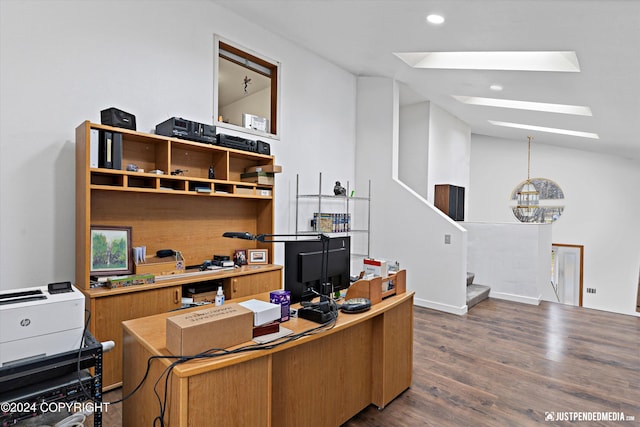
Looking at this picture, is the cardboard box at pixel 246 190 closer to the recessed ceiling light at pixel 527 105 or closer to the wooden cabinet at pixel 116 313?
the wooden cabinet at pixel 116 313

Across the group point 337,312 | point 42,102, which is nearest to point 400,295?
point 337,312

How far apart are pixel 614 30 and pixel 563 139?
4.96m

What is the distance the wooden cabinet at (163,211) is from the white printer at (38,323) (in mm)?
845

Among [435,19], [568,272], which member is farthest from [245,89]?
[568,272]

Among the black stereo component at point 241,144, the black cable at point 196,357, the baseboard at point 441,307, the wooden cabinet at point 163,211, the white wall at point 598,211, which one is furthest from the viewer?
the white wall at point 598,211

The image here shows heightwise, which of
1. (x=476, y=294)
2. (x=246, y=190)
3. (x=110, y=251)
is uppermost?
(x=246, y=190)

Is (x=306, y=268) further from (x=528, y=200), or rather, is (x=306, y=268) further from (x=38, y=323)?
(x=528, y=200)

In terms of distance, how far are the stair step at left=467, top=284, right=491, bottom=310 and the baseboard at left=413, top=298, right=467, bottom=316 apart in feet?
1.00

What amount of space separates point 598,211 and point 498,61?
5493mm

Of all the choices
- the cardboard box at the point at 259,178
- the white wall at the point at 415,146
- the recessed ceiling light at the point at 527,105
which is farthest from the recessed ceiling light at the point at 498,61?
the cardboard box at the point at 259,178

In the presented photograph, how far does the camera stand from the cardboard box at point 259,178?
363 cm

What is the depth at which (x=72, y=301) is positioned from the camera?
1566 mm

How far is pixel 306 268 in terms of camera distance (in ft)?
6.41

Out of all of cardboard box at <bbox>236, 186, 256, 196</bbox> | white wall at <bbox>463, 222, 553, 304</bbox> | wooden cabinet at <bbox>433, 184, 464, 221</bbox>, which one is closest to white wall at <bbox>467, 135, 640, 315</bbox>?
white wall at <bbox>463, 222, 553, 304</bbox>
